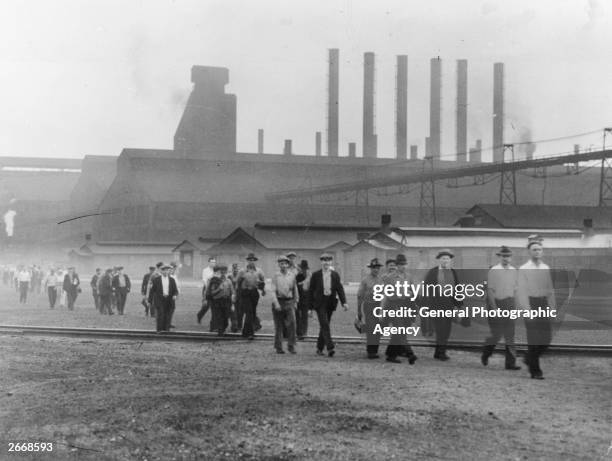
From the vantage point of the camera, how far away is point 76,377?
29.0 feet

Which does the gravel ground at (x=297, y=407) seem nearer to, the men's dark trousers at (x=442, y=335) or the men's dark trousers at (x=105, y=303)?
the men's dark trousers at (x=442, y=335)

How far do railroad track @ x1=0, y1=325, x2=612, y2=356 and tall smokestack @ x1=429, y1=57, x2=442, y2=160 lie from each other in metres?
47.4

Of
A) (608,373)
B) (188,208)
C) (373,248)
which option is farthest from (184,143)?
(608,373)

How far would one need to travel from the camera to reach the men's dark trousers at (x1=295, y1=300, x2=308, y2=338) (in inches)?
536

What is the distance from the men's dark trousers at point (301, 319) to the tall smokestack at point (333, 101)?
4562 centimetres

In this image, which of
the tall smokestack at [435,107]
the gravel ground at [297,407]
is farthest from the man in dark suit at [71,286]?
the tall smokestack at [435,107]

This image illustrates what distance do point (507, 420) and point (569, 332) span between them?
9116 mm

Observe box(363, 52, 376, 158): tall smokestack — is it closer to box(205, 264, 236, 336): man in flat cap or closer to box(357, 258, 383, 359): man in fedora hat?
box(205, 264, 236, 336): man in flat cap

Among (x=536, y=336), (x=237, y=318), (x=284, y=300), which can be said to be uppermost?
(x=284, y=300)

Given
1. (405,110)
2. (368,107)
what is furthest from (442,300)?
(368,107)

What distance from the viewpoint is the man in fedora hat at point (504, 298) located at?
9.58 metres

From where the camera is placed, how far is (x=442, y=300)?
1065 cm

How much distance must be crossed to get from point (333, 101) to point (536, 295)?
53169 mm

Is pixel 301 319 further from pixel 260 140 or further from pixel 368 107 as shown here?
pixel 260 140
